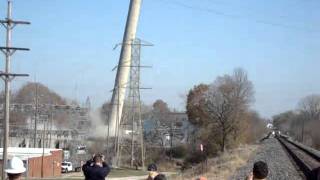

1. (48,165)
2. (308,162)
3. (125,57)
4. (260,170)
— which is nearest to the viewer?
(260,170)

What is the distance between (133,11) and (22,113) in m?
46.3

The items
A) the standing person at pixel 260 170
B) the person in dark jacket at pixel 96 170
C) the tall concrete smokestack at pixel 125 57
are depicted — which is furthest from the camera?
the tall concrete smokestack at pixel 125 57

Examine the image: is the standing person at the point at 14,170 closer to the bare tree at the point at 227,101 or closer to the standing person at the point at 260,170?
the standing person at the point at 260,170

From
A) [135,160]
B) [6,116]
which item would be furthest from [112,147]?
[6,116]

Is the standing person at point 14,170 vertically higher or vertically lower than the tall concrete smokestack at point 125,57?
lower

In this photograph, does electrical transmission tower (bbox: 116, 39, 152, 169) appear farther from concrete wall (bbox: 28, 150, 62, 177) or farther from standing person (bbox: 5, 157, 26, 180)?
standing person (bbox: 5, 157, 26, 180)

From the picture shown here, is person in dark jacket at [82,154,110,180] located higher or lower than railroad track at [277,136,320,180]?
higher

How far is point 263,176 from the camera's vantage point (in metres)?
7.18

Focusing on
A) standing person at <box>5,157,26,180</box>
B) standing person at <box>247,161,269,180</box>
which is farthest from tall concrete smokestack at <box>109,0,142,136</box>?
standing person at <box>5,157,26,180</box>

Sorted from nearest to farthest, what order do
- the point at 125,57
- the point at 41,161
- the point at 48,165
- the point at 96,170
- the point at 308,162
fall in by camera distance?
the point at 96,170
the point at 308,162
the point at 41,161
the point at 48,165
the point at 125,57

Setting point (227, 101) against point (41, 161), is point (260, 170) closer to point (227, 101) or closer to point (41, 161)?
point (41, 161)

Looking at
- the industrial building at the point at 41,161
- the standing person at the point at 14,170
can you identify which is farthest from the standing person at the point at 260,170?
the industrial building at the point at 41,161

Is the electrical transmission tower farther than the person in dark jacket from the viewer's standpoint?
Yes

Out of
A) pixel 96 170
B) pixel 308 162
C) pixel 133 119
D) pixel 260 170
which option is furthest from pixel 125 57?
pixel 260 170
